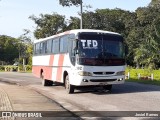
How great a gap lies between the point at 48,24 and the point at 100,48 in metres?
57.3

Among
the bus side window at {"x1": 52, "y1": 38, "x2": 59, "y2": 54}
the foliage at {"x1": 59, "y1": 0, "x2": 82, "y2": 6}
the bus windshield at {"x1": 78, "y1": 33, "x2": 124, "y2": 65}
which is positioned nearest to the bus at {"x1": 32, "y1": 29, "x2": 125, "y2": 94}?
the bus windshield at {"x1": 78, "y1": 33, "x2": 124, "y2": 65}

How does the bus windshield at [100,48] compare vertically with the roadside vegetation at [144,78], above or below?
above

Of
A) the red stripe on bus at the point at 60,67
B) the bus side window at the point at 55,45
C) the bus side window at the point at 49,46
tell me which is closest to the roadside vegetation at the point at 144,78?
the bus side window at the point at 49,46

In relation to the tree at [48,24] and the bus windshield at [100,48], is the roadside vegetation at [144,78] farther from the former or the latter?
the tree at [48,24]

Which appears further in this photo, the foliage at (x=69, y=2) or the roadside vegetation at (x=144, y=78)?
the foliage at (x=69, y=2)

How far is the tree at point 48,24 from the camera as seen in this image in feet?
245

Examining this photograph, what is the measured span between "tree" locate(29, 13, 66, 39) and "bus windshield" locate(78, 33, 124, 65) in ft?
182

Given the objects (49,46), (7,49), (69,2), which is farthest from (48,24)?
(7,49)

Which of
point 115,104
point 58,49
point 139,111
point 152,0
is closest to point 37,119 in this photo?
point 139,111

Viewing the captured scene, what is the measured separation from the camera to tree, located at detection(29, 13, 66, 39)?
2938 inches

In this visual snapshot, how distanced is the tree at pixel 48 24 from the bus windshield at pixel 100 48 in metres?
55.6

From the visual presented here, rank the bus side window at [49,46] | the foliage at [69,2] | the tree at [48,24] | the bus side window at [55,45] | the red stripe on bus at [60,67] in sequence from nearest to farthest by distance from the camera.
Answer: the red stripe on bus at [60,67], the bus side window at [55,45], the bus side window at [49,46], the foliage at [69,2], the tree at [48,24]

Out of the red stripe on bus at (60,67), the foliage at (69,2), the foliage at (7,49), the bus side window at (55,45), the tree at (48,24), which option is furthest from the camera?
the foliage at (7,49)

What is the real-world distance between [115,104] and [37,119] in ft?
14.4
